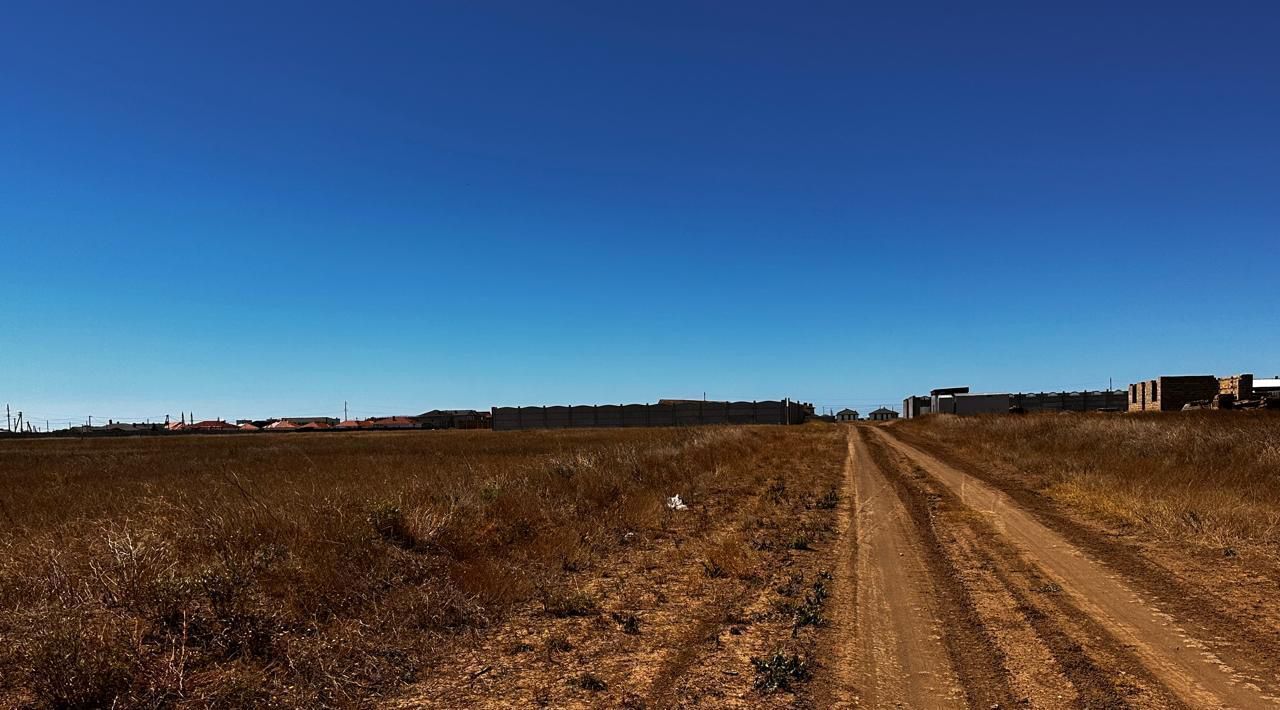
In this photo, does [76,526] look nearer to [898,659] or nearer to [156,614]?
[156,614]

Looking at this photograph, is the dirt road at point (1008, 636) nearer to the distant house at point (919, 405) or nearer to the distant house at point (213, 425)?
the distant house at point (919, 405)

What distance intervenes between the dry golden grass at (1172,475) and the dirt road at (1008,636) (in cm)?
202

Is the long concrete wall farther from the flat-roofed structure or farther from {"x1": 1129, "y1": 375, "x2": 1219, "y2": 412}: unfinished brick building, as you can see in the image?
{"x1": 1129, "y1": 375, "x2": 1219, "y2": 412}: unfinished brick building

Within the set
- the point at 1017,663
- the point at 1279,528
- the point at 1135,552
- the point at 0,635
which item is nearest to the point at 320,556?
the point at 0,635

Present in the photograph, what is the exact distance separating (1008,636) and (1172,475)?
482 inches

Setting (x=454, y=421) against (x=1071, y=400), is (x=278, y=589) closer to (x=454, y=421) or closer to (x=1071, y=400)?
(x=1071, y=400)

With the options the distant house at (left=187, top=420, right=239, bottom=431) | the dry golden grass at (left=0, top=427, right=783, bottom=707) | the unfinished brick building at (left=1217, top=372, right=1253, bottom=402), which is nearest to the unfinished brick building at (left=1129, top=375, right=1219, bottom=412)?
the unfinished brick building at (left=1217, top=372, right=1253, bottom=402)

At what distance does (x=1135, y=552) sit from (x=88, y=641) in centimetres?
1109

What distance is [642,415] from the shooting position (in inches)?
Result: 4769

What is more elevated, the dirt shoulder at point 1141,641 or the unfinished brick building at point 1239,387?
the unfinished brick building at point 1239,387

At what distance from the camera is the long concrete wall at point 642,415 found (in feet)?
385

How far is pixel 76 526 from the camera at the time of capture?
9.55m

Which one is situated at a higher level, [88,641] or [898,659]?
[88,641]

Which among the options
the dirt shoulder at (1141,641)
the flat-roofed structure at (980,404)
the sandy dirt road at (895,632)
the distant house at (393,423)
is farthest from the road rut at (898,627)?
the distant house at (393,423)
